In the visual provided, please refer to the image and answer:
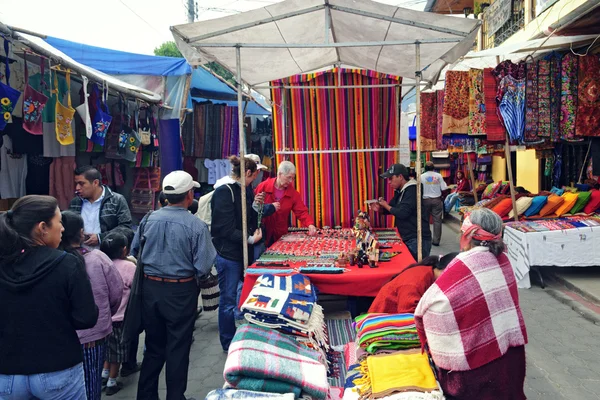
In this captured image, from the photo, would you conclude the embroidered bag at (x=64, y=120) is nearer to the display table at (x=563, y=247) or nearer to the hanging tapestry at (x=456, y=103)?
the hanging tapestry at (x=456, y=103)

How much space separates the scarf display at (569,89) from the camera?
5.95 m

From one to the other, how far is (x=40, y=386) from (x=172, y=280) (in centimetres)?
113

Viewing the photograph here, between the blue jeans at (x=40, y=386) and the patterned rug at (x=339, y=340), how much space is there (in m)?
1.54

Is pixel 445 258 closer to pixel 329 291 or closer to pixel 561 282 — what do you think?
pixel 329 291

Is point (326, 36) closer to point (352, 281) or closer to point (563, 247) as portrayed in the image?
point (352, 281)

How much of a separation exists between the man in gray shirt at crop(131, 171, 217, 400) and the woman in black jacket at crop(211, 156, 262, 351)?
87cm

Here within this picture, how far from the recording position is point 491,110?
20.5 ft

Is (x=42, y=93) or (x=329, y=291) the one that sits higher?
(x=42, y=93)

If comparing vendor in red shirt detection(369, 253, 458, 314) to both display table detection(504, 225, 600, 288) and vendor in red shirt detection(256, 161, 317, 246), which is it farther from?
display table detection(504, 225, 600, 288)

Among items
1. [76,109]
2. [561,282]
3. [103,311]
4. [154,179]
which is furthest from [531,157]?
[103,311]

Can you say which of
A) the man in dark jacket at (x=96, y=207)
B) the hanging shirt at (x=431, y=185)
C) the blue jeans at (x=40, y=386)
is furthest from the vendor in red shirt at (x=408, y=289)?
the hanging shirt at (x=431, y=185)

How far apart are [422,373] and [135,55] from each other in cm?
656

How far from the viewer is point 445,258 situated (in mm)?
3293

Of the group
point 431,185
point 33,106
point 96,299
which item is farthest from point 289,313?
point 431,185
